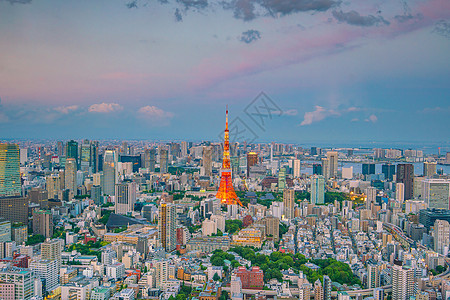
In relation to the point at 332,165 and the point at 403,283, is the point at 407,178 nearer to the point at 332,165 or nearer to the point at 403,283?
the point at 332,165

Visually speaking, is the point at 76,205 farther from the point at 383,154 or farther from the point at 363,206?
the point at 383,154

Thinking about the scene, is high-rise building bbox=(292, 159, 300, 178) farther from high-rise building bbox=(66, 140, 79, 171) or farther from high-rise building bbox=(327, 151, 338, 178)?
high-rise building bbox=(66, 140, 79, 171)

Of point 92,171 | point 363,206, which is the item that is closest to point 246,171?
point 92,171

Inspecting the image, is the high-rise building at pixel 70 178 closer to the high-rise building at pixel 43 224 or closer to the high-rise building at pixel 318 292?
the high-rise building at pixel 43 224

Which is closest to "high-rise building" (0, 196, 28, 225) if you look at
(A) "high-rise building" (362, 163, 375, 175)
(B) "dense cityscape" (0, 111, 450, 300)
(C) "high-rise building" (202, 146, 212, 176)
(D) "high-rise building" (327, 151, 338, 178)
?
(B) "dense cityscape" (0, 111, 450, 300)

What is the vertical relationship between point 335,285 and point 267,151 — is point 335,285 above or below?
below

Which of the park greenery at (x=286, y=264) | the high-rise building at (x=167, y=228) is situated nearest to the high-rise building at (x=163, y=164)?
the high-rise building at (x=167, y=228)
